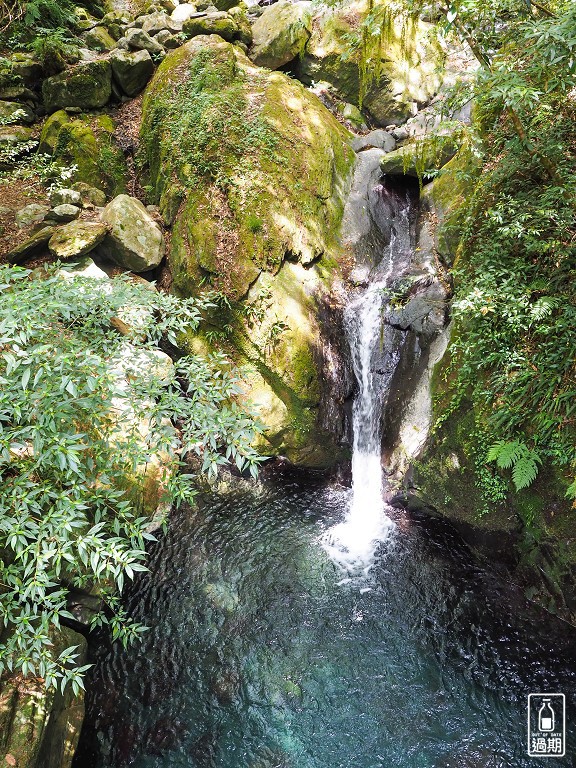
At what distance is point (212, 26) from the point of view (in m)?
10.1

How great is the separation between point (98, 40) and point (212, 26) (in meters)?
3.06

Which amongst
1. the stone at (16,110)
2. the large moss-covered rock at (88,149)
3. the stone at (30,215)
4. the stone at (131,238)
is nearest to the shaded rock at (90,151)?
the large moss-covered rock at (88,149)

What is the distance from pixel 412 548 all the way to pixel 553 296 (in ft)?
11.9

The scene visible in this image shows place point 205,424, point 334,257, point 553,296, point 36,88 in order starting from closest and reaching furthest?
point 205,424
point 553,296
point 334,257
point 36,88

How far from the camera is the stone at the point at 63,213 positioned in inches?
304

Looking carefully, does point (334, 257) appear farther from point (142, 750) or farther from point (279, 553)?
point (142, 750)

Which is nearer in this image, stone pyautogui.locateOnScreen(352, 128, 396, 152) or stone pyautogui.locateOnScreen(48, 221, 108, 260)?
stone pyautogui.locateOnScreen(48, 221, 108, 260)

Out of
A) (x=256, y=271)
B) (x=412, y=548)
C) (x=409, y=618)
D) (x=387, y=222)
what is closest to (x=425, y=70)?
(x=387, y=222)

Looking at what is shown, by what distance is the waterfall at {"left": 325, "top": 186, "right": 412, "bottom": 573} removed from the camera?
243 inches

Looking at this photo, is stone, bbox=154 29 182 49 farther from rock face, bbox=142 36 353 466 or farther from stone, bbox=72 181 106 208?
stone, bbox=72 181 106 208

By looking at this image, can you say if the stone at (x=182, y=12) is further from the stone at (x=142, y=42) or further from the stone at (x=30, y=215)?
the stone at (x=30, y=215)

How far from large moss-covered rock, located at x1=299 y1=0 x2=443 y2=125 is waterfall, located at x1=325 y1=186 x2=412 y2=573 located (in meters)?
5.22

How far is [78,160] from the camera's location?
29.6ft

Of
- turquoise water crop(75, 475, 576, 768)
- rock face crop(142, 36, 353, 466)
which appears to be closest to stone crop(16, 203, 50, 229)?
rock face crop(142, 36, 353, 466)
